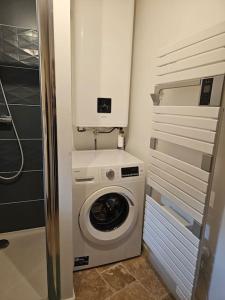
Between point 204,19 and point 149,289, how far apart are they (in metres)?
1.86

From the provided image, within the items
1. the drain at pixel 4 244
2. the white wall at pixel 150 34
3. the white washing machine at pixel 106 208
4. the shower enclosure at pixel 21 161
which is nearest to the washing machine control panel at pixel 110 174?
the white washing machine at pixel 106 208

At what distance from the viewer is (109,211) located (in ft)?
5.75

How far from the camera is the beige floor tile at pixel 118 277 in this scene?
1542 mm

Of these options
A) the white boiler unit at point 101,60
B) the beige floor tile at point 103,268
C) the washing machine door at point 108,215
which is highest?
the white boiler unit at point 101,60

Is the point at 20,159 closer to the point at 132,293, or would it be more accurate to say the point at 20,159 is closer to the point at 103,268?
the point at 103,268

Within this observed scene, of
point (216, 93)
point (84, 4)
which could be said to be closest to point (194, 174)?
point (216, 93)

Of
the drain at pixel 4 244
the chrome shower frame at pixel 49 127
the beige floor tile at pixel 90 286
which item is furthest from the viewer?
the drain at pixel 4 244

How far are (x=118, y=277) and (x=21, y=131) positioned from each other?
1505 mm

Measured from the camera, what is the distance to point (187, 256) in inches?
45.7

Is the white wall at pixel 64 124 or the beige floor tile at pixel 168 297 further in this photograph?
the beige floor tile at pixel 168 297

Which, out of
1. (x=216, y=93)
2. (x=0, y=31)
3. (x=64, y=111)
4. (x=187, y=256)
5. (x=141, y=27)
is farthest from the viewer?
(x=141, y=27)

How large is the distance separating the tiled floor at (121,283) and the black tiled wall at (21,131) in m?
0.84

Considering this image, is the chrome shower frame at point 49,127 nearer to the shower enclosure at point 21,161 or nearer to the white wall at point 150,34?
the shower enclosure at point 21,161

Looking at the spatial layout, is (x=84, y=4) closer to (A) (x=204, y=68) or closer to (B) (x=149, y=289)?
(A) (x=204, y=68)
